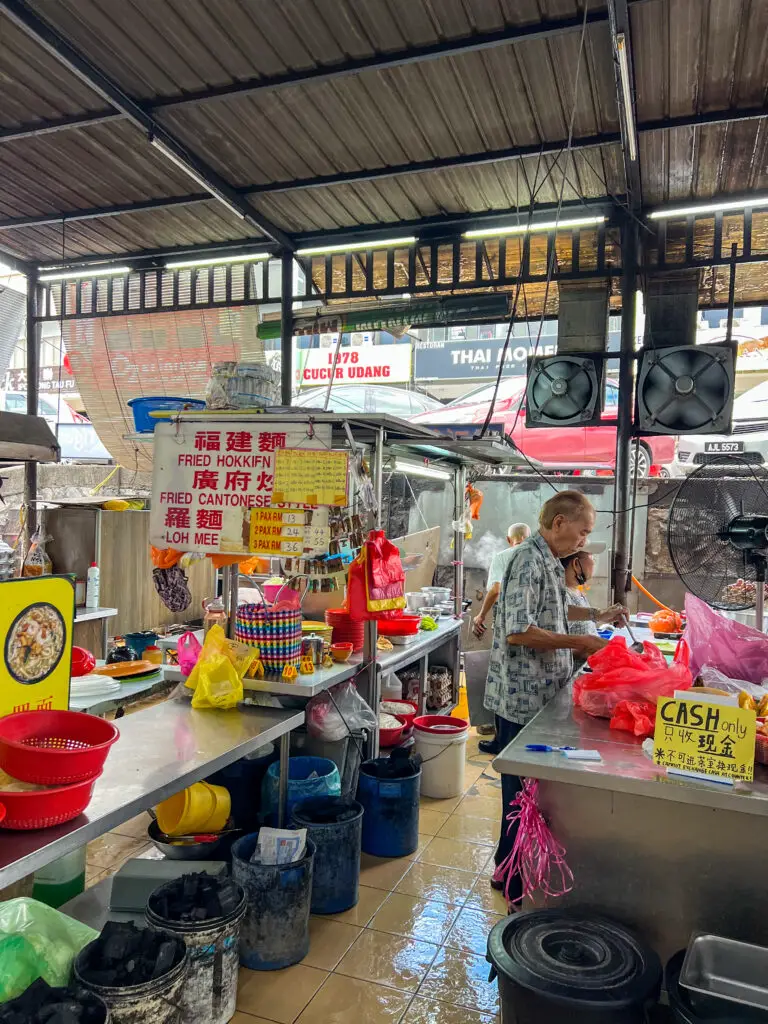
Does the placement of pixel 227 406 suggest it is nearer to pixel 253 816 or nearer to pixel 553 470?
pixel 253 816

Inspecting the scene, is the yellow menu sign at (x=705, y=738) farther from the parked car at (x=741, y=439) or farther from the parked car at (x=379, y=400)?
the parked car at (x=379, y=400)

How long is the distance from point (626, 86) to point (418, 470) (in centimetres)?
271

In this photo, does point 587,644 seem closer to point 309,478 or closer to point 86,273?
point 309,478

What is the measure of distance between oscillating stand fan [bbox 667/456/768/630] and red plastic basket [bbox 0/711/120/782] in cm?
Answer: 275

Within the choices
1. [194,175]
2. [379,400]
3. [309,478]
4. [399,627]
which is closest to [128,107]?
[194,175]

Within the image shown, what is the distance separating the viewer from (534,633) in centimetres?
318

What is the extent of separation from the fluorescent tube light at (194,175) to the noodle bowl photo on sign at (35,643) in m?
3.31

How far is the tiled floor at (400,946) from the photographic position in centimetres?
262

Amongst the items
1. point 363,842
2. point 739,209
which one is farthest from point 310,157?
point 363,842

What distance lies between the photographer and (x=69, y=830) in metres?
1.95

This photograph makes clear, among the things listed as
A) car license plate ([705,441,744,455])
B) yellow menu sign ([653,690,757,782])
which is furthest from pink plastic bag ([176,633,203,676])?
car license plate ([705,441,744,455])

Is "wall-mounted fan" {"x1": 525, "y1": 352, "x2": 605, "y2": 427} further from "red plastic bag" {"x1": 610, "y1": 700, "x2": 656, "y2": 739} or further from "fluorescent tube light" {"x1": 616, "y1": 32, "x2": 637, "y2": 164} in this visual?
"red plastic bag" {"x1": 610, "y1": 700, "x2": 656, "y2": 739}

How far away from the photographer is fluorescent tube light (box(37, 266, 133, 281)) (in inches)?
258

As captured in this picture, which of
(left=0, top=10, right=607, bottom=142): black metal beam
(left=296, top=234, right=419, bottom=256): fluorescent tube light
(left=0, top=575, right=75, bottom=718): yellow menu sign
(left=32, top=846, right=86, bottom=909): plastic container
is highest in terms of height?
(left=0, top=10, right=607, bottom=142): black metal beam
